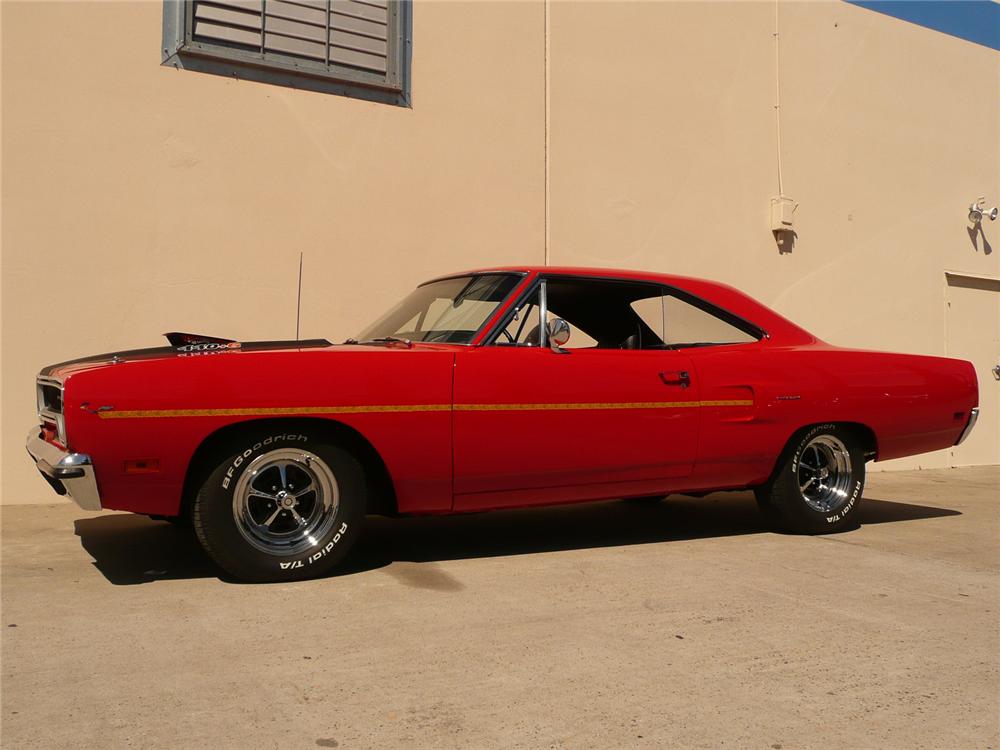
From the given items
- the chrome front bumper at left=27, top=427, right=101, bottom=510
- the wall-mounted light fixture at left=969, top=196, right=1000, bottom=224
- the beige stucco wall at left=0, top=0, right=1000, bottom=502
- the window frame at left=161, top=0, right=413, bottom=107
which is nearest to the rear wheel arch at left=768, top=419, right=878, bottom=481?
the beige stucco wall at left=0, top=0, right=1000, bottom=502

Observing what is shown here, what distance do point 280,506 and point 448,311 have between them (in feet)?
4.35

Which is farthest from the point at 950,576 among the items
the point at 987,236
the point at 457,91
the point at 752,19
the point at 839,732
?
the point at 987,236

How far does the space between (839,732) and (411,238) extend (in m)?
5.12

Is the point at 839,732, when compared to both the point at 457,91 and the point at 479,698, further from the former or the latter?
the point at 457,91

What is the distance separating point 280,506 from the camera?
3615 millimetres

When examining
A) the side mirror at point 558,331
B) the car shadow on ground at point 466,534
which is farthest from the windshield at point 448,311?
the car shadow on ground at point 466,534

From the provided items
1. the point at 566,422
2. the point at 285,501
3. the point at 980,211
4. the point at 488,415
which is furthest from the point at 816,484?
the point at 980,211

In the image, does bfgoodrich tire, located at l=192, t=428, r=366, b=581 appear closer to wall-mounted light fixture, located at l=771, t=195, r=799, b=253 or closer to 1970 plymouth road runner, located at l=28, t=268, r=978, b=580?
1970 plymouth road runner, located at l=28, t=268, r=978, b=580

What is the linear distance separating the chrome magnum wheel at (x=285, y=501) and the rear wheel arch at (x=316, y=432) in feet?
0.39

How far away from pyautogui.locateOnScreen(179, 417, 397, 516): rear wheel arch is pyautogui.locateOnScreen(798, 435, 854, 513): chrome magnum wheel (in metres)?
2.43

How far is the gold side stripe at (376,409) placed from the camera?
3393mm

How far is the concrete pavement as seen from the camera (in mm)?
2238

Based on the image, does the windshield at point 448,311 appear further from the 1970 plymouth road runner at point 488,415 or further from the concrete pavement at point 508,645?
the concrete pavement at point 508,645

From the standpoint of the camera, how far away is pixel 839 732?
222 cm
